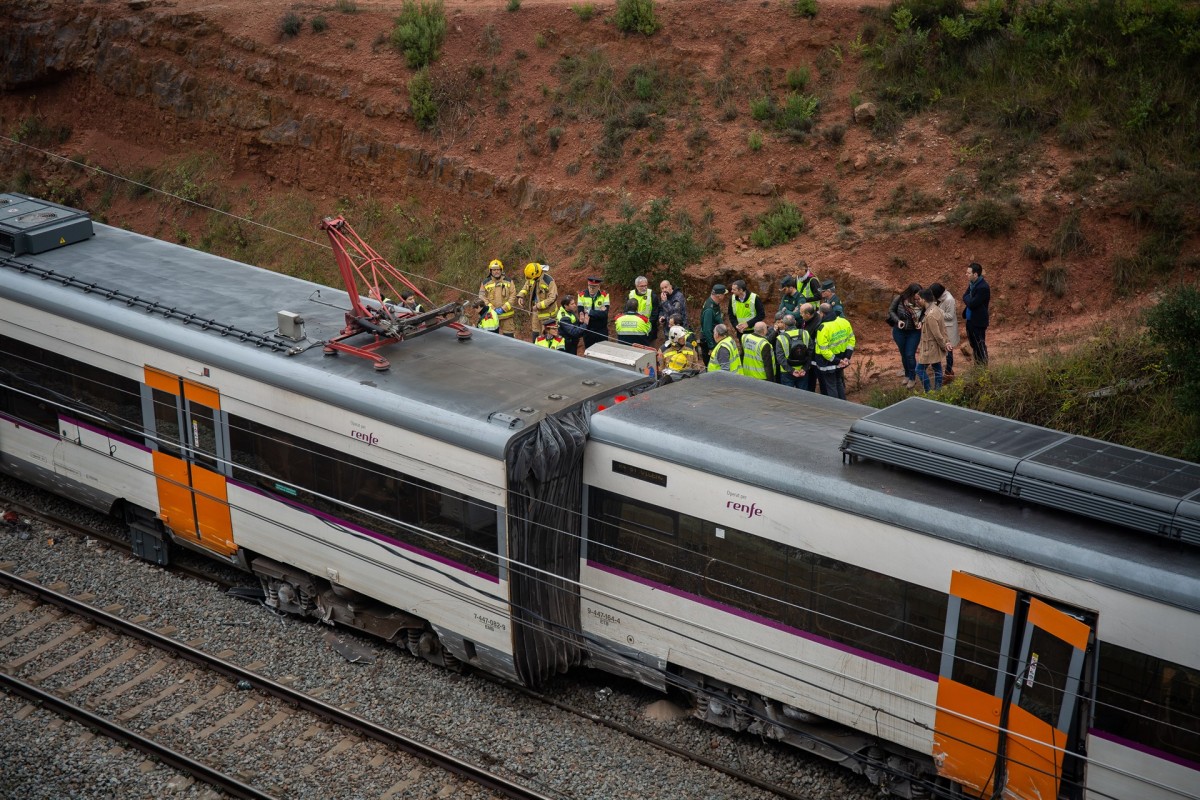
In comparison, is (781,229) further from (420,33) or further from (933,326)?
(420,33)

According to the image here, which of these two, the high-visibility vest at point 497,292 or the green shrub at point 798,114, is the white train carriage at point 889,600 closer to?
the high-visibility vest at point 497,292

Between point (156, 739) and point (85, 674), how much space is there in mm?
1704

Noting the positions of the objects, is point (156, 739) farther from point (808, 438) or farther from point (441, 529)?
point (808, 438)

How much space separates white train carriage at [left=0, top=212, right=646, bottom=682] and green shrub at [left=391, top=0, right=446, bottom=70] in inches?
483

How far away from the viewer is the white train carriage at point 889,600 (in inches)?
352

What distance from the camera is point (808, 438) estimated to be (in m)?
11.0

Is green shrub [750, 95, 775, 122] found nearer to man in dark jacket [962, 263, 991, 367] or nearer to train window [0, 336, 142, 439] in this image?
man in dark jacket [962, 263, 991, 367]

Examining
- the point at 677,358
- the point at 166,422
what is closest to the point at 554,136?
the point at 677,358

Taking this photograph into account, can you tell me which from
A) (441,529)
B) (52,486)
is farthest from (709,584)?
(52,486)

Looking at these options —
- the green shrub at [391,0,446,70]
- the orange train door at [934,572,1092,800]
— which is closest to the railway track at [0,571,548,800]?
the orange train door at [934,572,1092,800]

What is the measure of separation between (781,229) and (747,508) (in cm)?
1163

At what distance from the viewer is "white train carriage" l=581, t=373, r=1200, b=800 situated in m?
8.93

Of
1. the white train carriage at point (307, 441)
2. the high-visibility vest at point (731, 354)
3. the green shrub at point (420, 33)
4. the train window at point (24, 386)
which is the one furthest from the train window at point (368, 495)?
the green shrub at point (420, 33)

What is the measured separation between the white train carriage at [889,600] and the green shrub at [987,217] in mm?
9077
